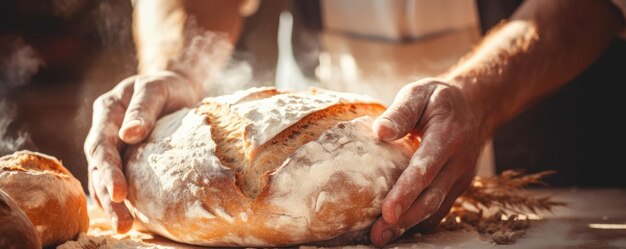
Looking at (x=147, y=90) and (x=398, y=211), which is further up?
(x=147, y=90)

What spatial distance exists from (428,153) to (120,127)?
2.68ft

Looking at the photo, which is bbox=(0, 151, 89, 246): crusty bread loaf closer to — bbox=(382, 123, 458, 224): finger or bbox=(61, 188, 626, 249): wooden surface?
bbox=(61, 188, 626, 249): wooden surface

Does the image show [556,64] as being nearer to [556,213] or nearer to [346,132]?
[556,213]

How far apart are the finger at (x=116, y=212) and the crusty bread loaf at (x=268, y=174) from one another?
41mm

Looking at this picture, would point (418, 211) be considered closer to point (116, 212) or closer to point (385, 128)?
point (385, 128)

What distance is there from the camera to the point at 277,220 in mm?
1321

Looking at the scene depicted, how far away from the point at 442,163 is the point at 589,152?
1594 mm

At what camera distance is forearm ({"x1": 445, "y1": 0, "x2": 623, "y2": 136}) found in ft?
5.73

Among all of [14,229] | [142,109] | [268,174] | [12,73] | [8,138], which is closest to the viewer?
[14,229]

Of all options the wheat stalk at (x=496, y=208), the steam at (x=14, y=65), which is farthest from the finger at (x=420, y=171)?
the steam at (x=14, y=65)

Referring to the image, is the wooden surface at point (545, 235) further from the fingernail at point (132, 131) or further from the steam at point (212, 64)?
the steam at point (212, 64)

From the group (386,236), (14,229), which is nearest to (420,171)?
(386,236)

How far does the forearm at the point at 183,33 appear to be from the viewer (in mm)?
2058

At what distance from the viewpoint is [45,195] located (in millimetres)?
1389
